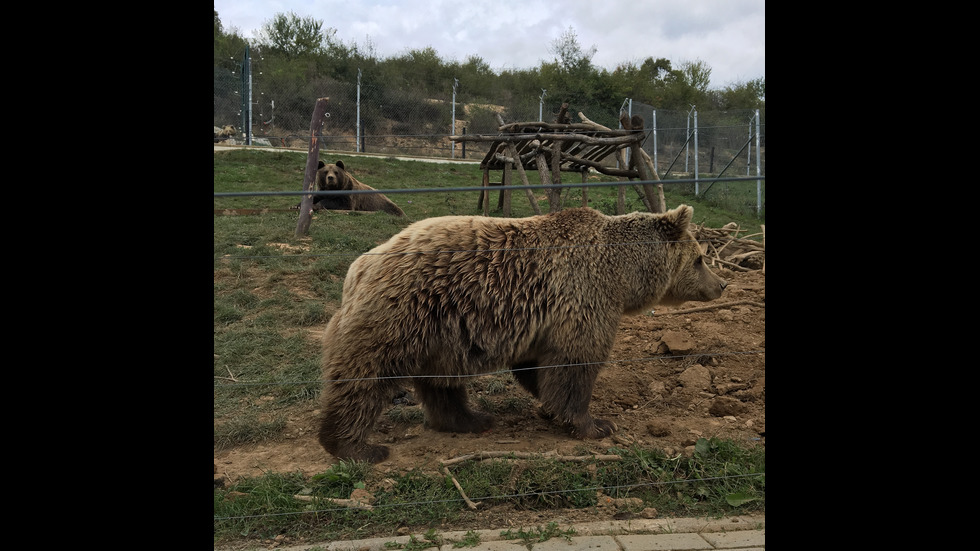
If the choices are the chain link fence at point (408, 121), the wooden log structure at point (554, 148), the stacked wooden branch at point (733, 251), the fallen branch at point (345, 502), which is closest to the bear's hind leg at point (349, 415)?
the fallen branch at point (345, 502)

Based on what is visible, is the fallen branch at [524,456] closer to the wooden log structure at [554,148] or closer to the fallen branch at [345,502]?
the fallen branch at [345,502]

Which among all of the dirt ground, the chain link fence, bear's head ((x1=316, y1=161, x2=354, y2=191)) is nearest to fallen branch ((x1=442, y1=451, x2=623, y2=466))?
the dirt ground

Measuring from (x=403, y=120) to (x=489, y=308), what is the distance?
1753cm

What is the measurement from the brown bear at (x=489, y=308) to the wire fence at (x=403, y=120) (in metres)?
12.1

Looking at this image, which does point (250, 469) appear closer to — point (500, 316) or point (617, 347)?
point (500, 316)

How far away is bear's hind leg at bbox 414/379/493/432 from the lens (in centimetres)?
432

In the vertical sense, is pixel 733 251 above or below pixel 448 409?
above

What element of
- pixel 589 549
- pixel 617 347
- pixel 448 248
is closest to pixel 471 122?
pixel 617 347

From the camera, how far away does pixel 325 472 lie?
3.58 m

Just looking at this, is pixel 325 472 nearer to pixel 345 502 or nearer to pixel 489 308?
pixel 345 502

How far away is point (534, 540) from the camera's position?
3074 millimetres

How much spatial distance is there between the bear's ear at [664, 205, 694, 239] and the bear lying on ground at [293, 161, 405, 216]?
26.4ft

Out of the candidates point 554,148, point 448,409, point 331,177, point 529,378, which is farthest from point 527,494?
point 331,177
